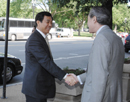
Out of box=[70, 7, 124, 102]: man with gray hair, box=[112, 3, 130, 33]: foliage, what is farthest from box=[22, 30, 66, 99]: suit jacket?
box=[112, 3, 130, 33]: foliage

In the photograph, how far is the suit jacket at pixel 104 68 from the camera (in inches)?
85.8

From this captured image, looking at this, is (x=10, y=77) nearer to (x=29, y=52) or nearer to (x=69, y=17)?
(x=29, y=52)

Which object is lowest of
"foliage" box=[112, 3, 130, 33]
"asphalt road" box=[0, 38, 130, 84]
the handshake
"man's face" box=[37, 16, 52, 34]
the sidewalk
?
the sidewalk

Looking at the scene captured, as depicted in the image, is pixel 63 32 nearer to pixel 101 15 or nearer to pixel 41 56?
pixel 41 56

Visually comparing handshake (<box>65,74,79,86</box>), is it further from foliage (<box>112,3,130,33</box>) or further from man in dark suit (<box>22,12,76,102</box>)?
foliage (<box>112,3,130,33</box>)

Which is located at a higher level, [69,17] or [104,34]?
[69,17]

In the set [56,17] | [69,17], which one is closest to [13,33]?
[56,17]

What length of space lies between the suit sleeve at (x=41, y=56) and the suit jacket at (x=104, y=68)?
0.70m

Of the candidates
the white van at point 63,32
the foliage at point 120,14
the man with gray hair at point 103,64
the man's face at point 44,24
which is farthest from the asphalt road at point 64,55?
the foliage at point 120,14

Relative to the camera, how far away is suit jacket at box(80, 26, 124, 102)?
7.15 feet

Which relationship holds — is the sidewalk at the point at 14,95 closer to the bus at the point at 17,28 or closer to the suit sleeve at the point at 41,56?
the suit sleeve at the point at 41,56

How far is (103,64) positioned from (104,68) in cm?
4

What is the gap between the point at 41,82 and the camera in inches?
114

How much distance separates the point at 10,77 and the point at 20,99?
2.39 metres
